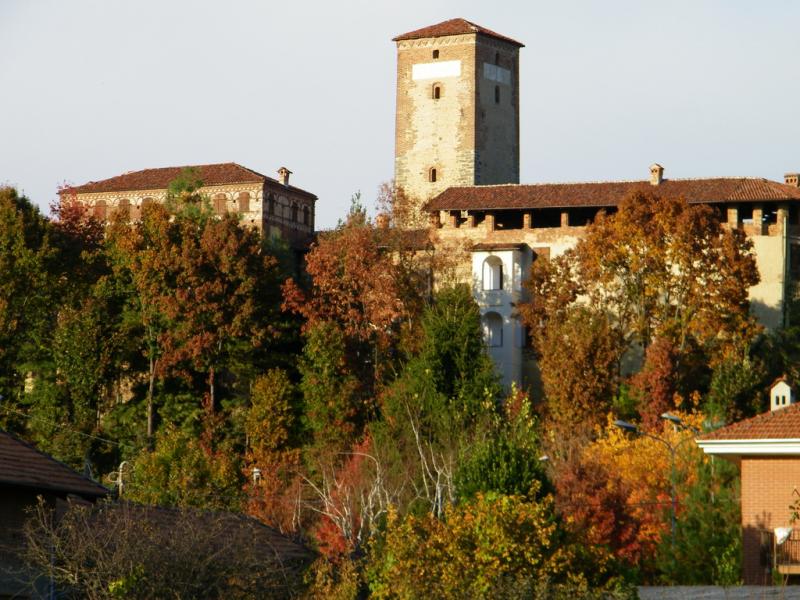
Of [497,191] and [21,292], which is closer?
[21,292]

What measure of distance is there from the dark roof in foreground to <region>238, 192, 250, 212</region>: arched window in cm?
59

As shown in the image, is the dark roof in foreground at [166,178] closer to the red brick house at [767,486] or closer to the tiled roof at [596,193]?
the tiled roof at [596,193]

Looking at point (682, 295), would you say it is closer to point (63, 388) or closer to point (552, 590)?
point (63, 388)

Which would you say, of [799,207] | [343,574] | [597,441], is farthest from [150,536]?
[799,207]

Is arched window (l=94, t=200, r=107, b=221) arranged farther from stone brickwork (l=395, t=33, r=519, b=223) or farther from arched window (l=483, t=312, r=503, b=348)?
arched window (l=483, t=312, r=503, b=348)

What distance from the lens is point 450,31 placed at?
3007 inches

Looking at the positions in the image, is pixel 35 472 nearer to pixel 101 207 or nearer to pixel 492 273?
pixel 492 273

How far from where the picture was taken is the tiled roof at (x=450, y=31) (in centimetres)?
7606

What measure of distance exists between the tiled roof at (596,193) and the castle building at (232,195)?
7238mm

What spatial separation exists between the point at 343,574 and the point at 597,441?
25.3m

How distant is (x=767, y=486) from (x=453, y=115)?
4433cm

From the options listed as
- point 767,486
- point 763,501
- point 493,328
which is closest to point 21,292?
point 493,328

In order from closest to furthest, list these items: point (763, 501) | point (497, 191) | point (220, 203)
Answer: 1. point (763, 501)
2. point (497, 191)
3. point (220, 203)

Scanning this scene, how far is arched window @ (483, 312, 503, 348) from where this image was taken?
6500cm
